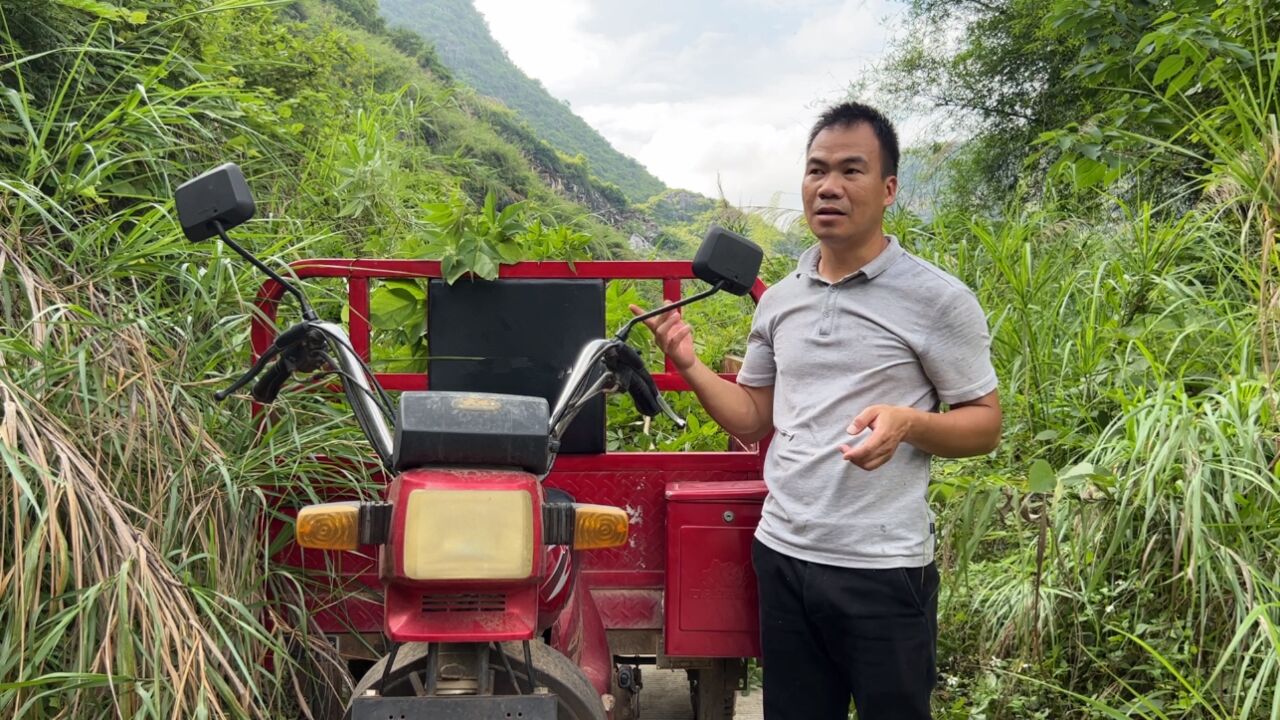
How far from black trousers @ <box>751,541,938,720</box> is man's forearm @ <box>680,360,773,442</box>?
32 centimetres

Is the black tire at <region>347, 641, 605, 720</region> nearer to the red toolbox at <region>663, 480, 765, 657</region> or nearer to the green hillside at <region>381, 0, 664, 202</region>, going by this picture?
the red toolbox at <region>663, 480, 765, 657</region>

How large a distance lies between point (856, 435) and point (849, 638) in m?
0.43

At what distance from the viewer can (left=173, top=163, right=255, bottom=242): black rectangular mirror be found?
81.0 inches

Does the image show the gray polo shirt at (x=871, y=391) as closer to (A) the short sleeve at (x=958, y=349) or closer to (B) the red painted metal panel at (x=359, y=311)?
(A) the short sleeve at (x=958, y=349)

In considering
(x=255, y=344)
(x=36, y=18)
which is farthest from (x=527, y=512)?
(x=36, y=18)

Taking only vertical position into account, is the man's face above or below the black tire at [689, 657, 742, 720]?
above

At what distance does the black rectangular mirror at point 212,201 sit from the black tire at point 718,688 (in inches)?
64.6

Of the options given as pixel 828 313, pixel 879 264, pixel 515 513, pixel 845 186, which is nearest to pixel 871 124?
pixel 845 186

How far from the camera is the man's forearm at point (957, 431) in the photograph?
217cm

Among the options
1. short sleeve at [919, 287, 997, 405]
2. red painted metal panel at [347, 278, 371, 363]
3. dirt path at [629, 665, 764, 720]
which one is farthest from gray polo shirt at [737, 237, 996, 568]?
dirt path at [629, 665, 764, 720]

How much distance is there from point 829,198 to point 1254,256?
240 cm

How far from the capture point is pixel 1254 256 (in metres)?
3.97

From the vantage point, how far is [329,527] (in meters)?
1.83

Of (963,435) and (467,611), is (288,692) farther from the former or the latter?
(963,435)
